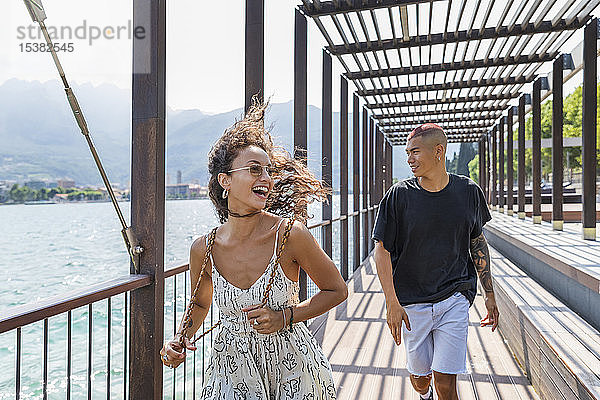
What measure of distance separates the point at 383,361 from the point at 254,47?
2673 mm

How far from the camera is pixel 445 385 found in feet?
7.94

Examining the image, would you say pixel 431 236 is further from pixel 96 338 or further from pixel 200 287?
pixel 96 338

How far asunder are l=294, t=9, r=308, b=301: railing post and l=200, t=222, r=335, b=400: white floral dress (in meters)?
3.11

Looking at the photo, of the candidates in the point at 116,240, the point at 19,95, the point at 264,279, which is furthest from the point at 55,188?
A: the point at 116,240

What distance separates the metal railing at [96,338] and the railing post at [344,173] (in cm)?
17

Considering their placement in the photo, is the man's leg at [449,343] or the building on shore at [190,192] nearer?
the building on shore at [190,192]

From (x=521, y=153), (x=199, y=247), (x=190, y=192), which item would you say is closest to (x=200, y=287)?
(x=199, y=247)

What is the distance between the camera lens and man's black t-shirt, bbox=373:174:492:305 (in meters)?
2.51

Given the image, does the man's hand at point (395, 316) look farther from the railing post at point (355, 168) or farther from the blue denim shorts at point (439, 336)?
the railing post at point (355, 168)

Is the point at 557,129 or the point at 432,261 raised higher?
the point at 557,129

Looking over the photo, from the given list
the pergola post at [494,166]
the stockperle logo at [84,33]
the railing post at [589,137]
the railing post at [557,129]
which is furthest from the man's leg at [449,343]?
the pergola post at [494,166]

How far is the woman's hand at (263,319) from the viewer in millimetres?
1321

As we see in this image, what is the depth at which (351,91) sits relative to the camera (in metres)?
8.46

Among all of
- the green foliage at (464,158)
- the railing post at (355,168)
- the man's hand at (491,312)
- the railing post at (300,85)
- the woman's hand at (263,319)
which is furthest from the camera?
the green foliage at (464,158)
